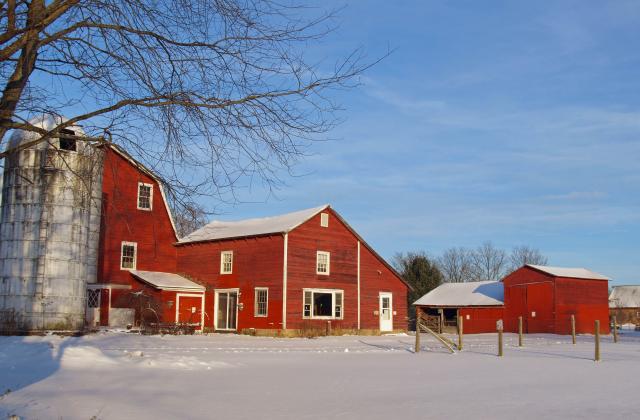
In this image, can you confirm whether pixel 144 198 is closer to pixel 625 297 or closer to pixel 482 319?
pixel 482 319

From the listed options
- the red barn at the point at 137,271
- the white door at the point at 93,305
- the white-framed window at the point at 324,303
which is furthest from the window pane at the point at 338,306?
the white door at the point at 93,305

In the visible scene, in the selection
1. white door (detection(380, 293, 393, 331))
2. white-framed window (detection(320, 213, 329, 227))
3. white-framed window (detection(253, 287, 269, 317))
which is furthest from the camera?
A: white door (detection(380, 293, 393, 331))

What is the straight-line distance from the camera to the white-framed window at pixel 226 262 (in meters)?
37.9

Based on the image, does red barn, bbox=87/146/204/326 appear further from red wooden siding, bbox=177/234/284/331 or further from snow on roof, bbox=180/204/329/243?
snow on roof, bbox=180/204/329/243

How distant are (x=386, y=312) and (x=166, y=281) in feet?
43.3

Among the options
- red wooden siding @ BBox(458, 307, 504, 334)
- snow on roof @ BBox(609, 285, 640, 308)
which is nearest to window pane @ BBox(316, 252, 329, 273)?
red wooden siding @ BBox(458, 307, 504, 334)

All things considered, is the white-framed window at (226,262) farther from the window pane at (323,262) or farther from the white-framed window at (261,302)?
the window pane at (323,262)

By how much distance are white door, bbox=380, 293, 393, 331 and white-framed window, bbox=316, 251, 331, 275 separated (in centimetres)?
461

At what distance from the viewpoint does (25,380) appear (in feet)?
42.7

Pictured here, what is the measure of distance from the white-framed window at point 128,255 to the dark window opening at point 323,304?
10.7m

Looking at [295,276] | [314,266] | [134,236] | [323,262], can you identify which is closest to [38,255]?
[134,236]

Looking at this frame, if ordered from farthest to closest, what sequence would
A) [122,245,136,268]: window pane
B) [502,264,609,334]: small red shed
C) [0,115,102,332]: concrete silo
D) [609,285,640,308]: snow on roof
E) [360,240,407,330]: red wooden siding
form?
[609,285,640,308]: snow on roof → [502,264,609,334]: small red shed → [360,240,407,330]: red wooden siding → [122,245,136,268]: window pane → [0,115,102,332]: concrete silo

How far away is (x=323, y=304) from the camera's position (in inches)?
1467

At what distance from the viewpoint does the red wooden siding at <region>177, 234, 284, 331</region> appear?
3491cm
